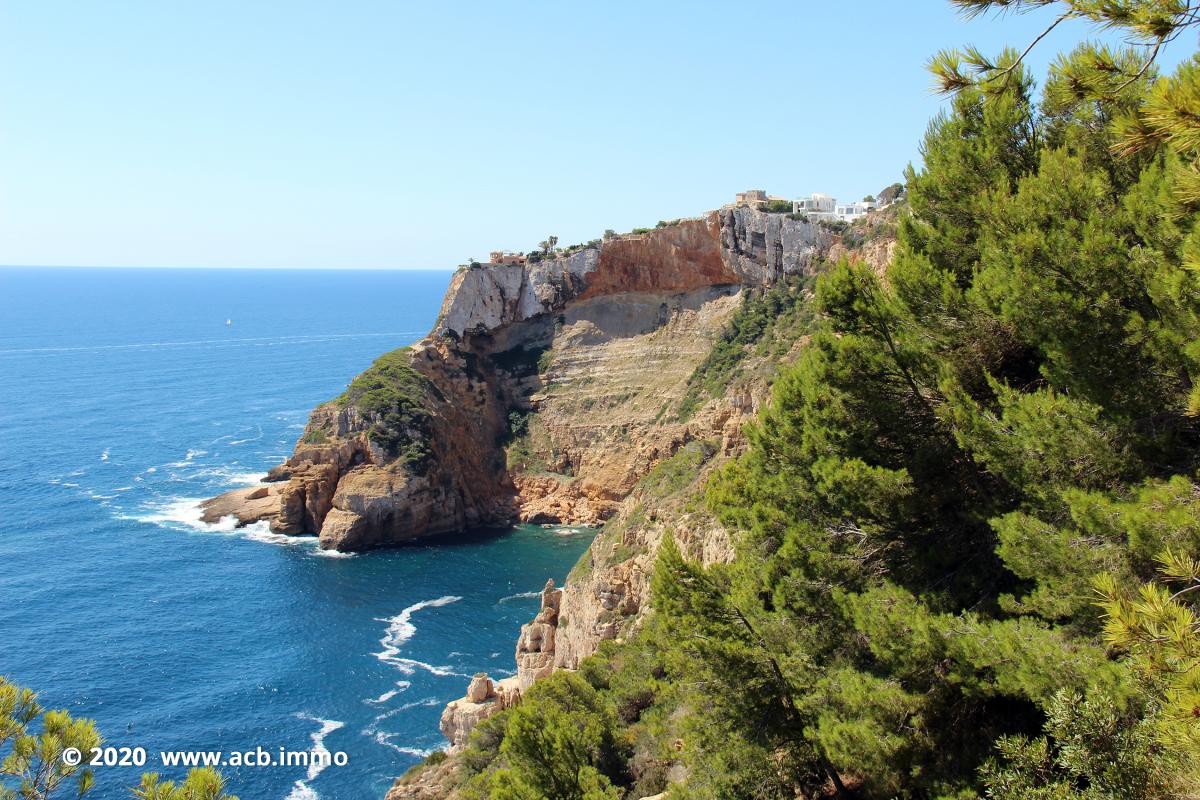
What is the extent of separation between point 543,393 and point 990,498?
55.2 m

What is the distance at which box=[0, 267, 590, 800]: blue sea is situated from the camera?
32.4 meters

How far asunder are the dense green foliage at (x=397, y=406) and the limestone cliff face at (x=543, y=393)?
0.54 feet

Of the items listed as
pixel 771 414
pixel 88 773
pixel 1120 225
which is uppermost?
pixel 1120 225

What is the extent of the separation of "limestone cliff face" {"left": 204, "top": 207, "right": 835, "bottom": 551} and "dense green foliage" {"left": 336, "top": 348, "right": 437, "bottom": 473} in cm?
16

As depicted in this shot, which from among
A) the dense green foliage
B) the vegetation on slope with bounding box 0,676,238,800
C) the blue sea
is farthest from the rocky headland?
the vegetation on slope with bounding box 0,676,238,800

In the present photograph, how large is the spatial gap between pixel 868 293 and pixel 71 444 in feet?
240

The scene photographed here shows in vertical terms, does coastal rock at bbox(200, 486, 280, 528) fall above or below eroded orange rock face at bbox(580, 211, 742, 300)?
below

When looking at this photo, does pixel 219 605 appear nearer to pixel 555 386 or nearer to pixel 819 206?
pixel 555 386

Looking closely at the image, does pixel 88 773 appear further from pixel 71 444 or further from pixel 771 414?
pixel 71 444

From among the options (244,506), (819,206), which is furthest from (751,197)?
(244,506)

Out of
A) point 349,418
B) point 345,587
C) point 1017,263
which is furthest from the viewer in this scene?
point 349,418

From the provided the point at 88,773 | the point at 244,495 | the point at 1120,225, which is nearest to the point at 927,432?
the point at 1120,225

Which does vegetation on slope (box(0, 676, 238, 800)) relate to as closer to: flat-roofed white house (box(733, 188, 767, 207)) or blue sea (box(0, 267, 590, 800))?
blue sea (box(0, 267, 590, 800))

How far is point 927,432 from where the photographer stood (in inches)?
489
